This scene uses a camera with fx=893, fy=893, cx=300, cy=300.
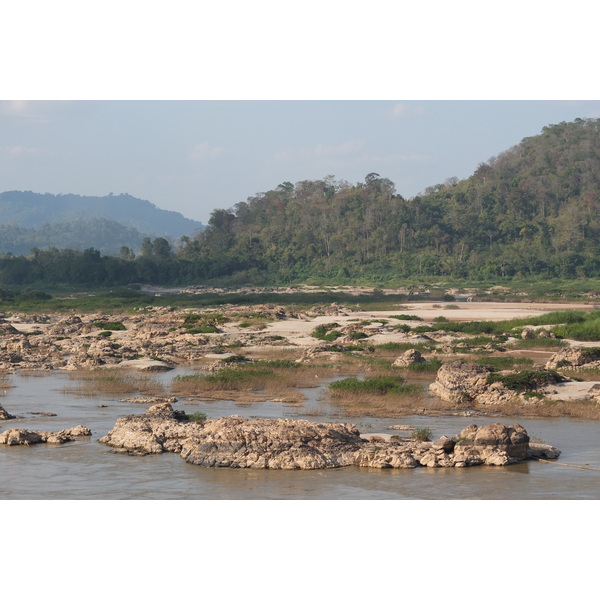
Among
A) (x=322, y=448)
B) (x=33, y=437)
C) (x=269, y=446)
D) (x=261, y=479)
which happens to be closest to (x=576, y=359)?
(x=322, y=448)

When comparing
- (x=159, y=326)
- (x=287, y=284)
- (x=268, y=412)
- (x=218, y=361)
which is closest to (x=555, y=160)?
(x=287, y=284)

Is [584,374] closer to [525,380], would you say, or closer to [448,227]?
[525,380]

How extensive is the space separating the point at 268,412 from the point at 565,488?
25.2ft

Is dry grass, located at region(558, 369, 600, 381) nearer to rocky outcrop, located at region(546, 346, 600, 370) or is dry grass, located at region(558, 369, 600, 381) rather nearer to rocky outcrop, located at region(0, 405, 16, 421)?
rocky outcrop, located at region(546, 346, 600, 370)

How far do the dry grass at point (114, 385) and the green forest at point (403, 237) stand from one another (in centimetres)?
7201

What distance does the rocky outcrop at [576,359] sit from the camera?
2377 cm

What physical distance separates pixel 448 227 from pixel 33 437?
3799 inches

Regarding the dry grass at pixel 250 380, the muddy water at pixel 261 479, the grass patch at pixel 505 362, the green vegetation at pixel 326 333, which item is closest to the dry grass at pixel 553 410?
the muddy water at pixel 261 479

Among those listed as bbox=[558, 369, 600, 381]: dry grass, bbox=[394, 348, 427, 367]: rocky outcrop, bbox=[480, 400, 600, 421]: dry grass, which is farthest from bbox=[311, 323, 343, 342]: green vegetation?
bbox=[480, 400, 600, 421]: dry grass

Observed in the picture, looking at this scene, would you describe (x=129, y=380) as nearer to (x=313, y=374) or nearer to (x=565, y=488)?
(x=313, y=374)

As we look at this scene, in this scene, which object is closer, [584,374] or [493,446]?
[493,446]

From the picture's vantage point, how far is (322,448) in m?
13.5

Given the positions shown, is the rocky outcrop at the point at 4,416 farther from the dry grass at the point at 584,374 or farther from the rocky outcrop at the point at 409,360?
the dry grass at the point at 584,374

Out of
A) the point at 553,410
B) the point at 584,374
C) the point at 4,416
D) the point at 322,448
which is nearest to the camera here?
the point at 322,448
